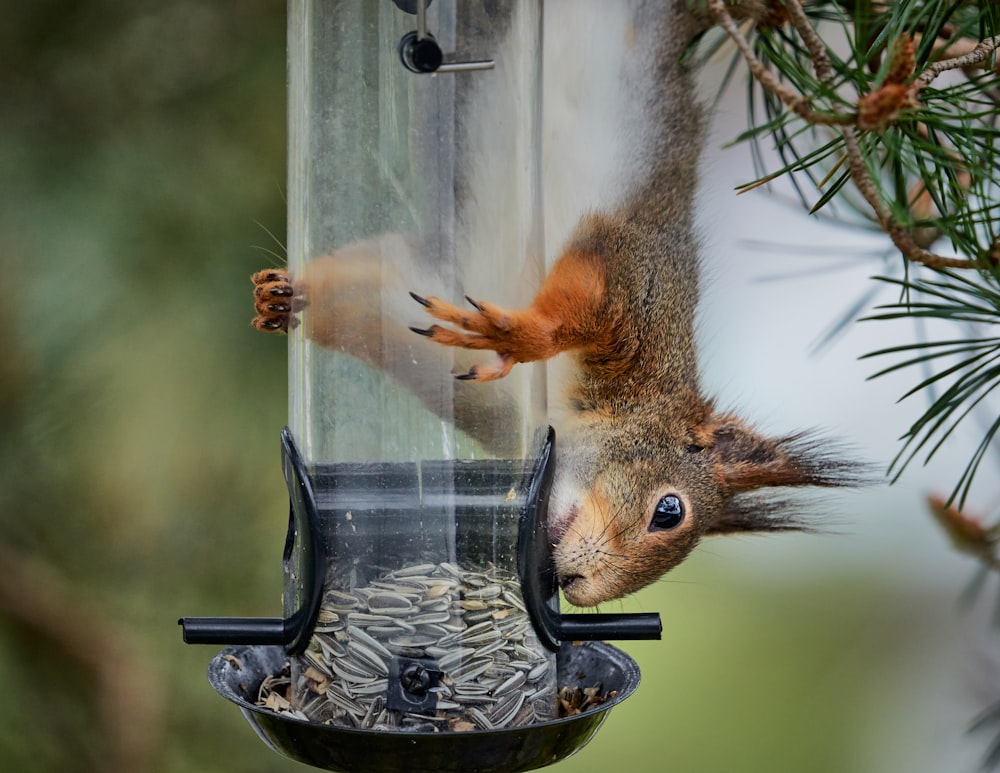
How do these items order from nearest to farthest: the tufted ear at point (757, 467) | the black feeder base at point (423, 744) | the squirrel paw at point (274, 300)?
the black feeder base at point (423, 744) < the squirrel paw at point (274, 300) < the tufted ear at point (757, 467)

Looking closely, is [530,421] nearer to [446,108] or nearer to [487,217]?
[487,217]

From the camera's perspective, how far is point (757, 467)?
1.53m

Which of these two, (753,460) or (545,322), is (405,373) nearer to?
(545,322)

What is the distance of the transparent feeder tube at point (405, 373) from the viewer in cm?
117

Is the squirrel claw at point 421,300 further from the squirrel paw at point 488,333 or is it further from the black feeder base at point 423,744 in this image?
the black feeder base at point 423,744

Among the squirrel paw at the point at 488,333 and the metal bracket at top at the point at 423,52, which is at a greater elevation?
the metal bracket at top at the point at 423,52

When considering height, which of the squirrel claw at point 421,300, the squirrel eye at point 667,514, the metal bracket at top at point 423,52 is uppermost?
the metal bracket at top at point 423,52

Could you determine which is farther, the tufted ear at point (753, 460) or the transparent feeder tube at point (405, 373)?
the tufted ear at point (753, 460)

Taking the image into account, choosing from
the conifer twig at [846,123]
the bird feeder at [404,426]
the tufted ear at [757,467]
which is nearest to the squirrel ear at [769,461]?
the tufted ear at [757,467]

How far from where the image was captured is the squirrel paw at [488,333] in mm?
1180

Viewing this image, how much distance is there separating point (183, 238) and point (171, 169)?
10 centimetres

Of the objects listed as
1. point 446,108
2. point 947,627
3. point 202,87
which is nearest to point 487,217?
point 446,108

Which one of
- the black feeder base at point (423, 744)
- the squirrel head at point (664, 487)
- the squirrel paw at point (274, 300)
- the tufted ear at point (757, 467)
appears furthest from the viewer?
the tufted ear at point (757, 467)

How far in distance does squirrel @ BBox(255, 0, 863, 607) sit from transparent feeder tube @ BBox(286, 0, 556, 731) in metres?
0.14
